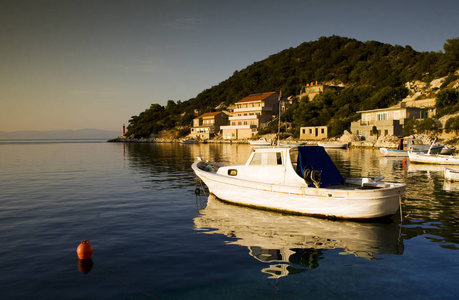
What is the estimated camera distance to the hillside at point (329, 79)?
7619cm

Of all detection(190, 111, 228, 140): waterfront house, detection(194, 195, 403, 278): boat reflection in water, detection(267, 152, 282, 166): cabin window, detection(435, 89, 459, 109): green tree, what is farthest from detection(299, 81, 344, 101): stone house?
detection(194, 195, 403, 278): boat reflection in water

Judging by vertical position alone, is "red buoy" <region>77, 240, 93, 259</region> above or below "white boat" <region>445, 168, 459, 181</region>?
below

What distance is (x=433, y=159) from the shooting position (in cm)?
3466

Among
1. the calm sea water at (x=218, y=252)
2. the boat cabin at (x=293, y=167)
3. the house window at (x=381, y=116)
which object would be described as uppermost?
the house window at (x=381, y=116)

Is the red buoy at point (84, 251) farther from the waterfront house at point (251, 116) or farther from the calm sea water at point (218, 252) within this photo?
the waterfront house at point (251, 116)

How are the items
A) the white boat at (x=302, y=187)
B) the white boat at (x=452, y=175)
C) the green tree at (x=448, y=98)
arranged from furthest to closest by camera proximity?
the green tree at (x=448, y=98) < the white boat at (x=452, y=175) < the white boat at (x=302, y=187)

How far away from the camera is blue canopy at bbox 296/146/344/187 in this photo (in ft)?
47.3

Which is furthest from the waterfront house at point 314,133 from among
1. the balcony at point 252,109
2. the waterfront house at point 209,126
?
the waterfront house at point 209,126

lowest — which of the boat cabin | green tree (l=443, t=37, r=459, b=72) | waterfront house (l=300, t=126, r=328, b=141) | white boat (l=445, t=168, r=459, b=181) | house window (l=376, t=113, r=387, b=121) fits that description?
white boat (l=445, t=168, r=459, b=181)

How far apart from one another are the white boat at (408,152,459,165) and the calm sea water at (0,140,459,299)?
765 inches

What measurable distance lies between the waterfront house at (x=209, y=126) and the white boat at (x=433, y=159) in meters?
81.9

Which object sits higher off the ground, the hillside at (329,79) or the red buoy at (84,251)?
the hillside at (329,79)

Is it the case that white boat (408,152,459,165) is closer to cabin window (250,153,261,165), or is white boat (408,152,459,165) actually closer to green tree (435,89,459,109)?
cabin window (250,153,261,165)

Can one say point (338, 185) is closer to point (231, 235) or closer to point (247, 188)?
point (247, 188)
